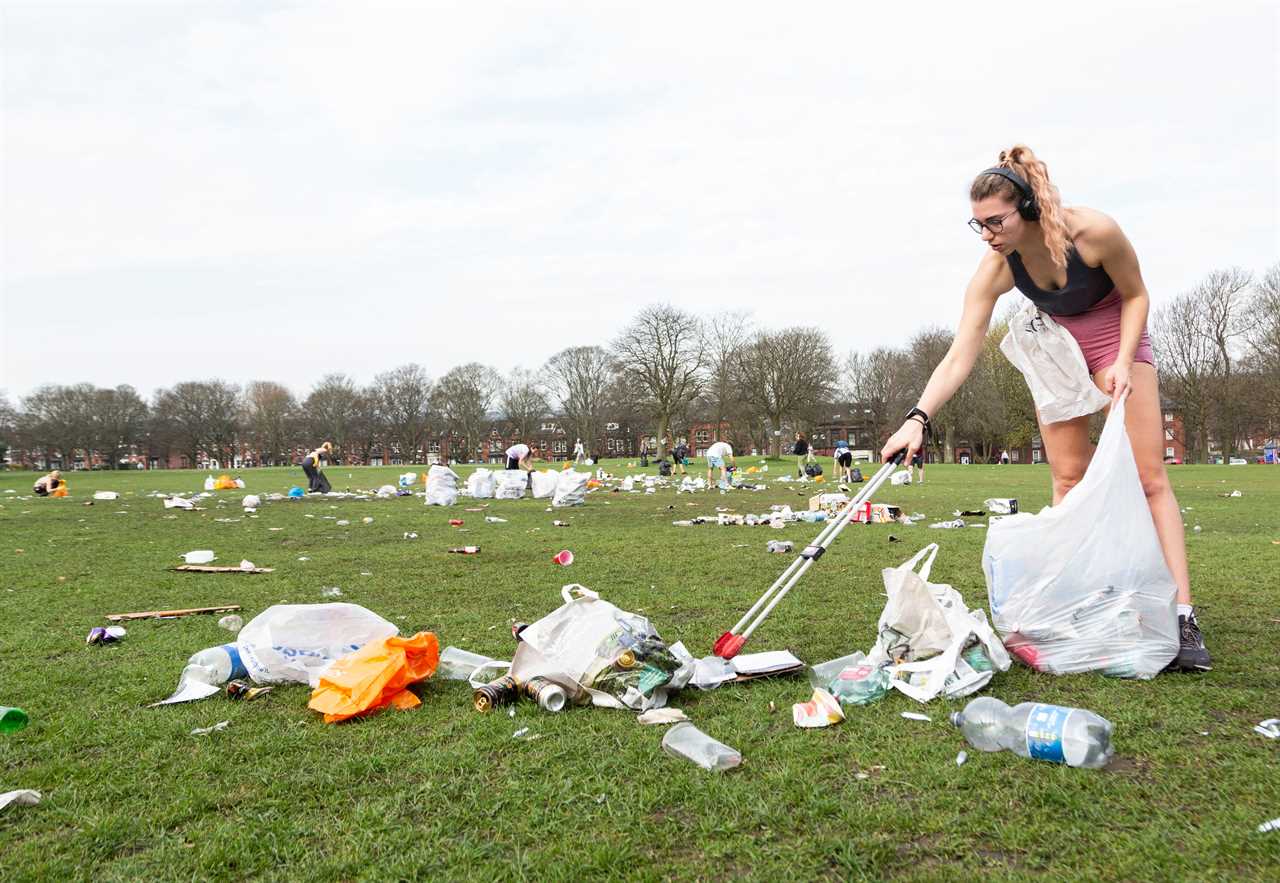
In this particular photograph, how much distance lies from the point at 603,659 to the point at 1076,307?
274 cm

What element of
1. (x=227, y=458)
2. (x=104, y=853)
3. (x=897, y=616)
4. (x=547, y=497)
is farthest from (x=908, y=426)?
(x=227, y=458)

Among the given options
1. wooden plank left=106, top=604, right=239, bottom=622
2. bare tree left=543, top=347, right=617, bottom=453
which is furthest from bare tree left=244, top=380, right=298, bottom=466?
wooden plank left=106, top=604, right=239, bottom=622

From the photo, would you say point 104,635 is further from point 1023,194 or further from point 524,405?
point 524,405

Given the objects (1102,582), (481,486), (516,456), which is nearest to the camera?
(1102,582)

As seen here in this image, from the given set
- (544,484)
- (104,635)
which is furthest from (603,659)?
(544,484)

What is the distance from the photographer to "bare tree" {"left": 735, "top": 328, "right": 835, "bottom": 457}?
168 ft

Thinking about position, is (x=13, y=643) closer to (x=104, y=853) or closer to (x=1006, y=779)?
(x=104, y=853)

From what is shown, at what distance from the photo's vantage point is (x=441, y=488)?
1512cm

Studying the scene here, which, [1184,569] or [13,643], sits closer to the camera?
[1184,569]

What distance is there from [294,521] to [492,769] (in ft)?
34.9

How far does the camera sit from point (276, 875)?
178 cm

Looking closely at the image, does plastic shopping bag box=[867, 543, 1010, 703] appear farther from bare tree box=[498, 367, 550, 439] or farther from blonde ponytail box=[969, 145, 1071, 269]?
bare tree box=[498, 367, 550, 439]

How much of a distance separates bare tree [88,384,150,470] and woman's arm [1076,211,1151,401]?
276ft

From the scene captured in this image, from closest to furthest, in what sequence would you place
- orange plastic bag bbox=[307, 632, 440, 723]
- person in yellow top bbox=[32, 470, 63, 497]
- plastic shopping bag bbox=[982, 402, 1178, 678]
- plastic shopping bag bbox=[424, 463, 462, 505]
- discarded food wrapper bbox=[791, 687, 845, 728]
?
discarded food wrapper bbox=[791, 687, 845, 728] → orange plastic bag bbox=[307, 632, 440, 723] → plastic shopping bag bbox=[982, 402, 1178, 678] → plastic shopping bag bbox=[424, 463, 462, 505] → person in yellow top bbox=[32, 470, 63, 497]
